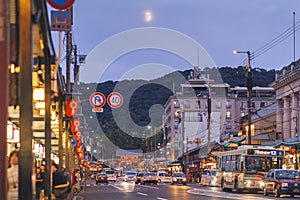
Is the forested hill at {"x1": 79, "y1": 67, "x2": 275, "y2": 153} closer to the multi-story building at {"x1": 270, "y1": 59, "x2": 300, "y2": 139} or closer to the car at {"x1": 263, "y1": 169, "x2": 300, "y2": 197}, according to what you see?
the multi-story building at {"x1": 270, "y1": 59, "x2": 300, "y2": 139}

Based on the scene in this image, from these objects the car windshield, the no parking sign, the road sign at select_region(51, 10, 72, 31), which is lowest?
the car windshield

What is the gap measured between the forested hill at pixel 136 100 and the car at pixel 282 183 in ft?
58.3

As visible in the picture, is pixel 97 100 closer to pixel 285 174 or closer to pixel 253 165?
pixel 285 174

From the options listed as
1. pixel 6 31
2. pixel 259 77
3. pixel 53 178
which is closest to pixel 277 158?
pixel 53 178

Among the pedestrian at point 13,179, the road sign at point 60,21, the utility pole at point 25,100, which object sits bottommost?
the pedestrian at point 13,179

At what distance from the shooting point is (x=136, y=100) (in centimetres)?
9506

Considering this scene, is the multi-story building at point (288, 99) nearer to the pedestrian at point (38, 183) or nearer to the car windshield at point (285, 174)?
the car windshield at point (285, 174)

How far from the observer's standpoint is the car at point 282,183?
124 ft

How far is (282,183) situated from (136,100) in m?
58.4

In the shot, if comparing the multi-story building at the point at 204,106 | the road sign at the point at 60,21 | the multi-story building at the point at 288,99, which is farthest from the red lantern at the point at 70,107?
the multi-story building at the point at 204,106

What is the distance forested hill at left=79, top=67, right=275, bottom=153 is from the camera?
2759 inches

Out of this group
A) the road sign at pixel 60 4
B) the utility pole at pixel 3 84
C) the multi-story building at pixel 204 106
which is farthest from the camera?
the multi-story building at pixel 204 106

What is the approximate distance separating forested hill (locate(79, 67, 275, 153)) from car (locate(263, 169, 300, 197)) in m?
17.8

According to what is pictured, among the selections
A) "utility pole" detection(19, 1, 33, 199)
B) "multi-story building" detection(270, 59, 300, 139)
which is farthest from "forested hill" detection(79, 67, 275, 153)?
"utility pole" detection(19, 1, 33, 199)
